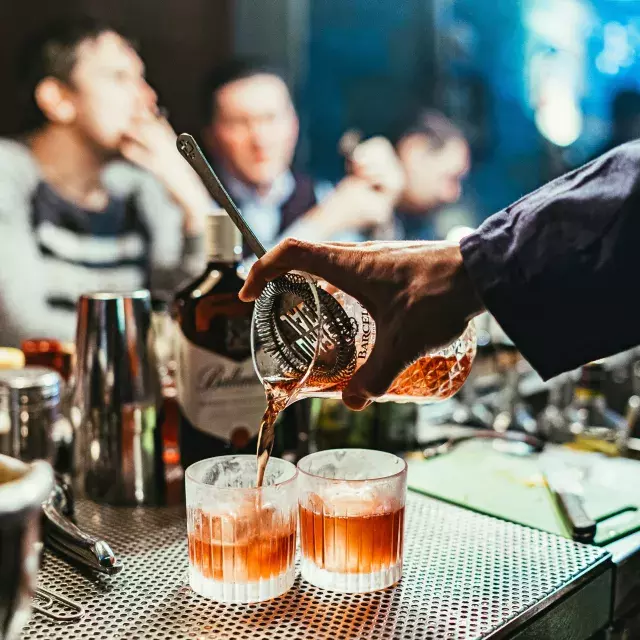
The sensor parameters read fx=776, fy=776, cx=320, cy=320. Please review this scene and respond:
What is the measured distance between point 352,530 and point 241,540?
113 millimetres

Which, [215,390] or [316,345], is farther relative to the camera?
[215,390]

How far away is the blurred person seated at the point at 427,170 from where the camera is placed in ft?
8.91

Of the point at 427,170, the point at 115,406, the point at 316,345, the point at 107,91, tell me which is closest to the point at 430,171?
the point at 427,170

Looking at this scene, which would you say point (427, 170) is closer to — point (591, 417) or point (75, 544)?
point (591, 417)

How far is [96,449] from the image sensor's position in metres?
1.05

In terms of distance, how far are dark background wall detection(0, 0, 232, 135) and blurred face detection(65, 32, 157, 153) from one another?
0.04m

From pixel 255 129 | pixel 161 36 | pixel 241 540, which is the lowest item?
pixel 241 540

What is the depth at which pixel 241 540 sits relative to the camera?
76 cm

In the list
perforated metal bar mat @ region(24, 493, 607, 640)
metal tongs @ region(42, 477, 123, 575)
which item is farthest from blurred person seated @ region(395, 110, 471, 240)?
metal tongs @ region(42, 477, 123, 575)

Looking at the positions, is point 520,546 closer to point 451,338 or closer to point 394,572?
point 394,572

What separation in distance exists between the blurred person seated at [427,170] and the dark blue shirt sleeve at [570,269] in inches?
75.8

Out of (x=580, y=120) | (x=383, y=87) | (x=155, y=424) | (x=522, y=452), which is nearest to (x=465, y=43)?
(x=383, y=87)

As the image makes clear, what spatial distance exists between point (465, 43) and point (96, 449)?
2438 millimetres

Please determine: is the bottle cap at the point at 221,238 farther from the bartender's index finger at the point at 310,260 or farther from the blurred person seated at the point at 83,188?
the blurred person seated at the point at 83,188
